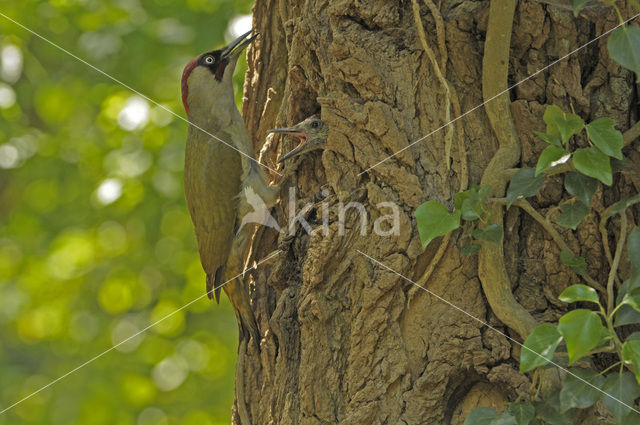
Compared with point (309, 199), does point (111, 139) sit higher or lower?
higher

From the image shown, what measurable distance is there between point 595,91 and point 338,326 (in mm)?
1062

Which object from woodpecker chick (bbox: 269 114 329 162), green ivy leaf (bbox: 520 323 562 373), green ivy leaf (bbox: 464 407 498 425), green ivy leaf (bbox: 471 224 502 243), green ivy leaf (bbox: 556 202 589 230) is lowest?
green ivy leaf (bbox: 464 407 498 425)

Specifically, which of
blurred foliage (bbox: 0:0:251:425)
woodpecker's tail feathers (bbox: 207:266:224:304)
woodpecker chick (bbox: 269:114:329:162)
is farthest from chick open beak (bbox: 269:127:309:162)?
blurred foliage (bbox: 0:0:251:425)

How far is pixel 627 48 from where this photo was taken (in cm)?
186

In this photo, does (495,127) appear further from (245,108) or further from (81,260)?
(81,260)

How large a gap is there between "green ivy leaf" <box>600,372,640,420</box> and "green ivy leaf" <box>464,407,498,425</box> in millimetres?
300

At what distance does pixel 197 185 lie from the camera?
10.6 ft

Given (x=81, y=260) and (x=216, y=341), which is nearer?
(x=81, y=260)

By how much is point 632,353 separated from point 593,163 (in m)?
0.48

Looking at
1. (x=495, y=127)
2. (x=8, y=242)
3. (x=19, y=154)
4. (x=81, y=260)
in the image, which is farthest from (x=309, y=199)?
(x=8, y=242)

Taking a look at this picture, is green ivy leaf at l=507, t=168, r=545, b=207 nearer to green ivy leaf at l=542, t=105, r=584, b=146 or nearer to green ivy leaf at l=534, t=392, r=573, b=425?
green ivy leaf at l=542, t=105, r=584, b=146

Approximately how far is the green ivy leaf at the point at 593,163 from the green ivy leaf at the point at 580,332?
0.36m

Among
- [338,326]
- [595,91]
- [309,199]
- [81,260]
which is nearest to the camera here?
[595,91]

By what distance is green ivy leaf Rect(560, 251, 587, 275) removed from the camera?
217cm
